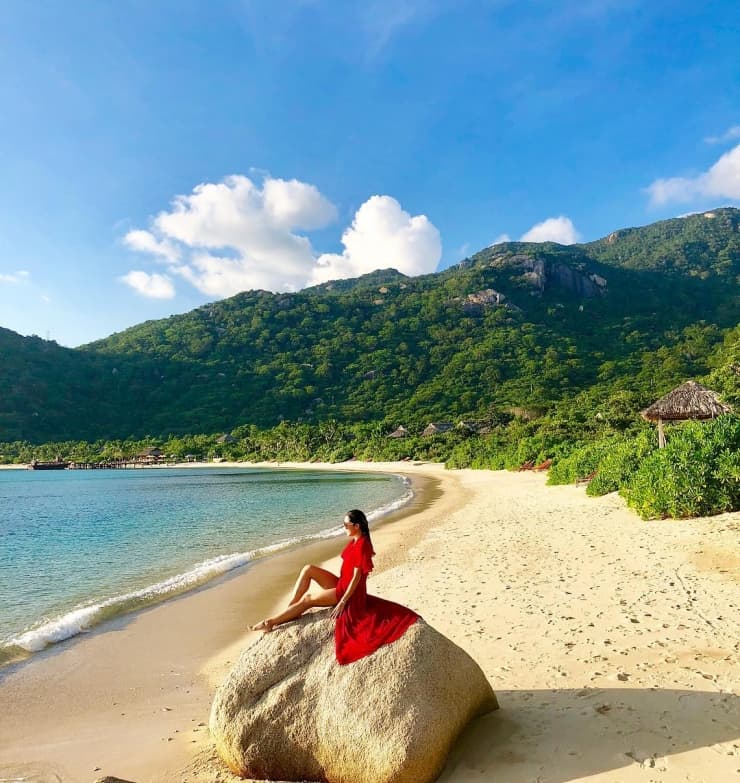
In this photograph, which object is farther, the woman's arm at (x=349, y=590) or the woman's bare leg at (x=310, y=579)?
the woman's bare leg at (x=310, y=579)

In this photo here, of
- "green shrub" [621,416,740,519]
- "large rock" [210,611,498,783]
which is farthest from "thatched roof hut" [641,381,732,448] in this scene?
"large rock" [210,611,498,783]

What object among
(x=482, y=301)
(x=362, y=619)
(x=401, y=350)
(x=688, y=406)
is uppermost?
(x=482, y=301)

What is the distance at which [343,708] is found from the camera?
4.28 metres

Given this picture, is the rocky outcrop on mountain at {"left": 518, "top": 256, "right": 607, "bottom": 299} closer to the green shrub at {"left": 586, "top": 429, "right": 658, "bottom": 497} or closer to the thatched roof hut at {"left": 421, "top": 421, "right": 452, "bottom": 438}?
the thatched roof hut at {"left": 421, "top": 421, "right": 452, "bottom": 438}

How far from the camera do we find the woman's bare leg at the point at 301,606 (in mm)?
5008

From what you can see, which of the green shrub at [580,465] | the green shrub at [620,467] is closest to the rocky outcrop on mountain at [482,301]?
the green shrub at [580,465]

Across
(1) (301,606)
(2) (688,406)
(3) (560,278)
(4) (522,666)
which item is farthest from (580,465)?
(3) (560,278)

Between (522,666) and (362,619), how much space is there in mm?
2377

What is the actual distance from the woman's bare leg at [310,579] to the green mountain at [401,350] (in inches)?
3054

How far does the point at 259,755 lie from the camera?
4.48 m

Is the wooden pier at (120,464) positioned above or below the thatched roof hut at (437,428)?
below

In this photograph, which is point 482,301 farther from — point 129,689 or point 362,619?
point 362,619

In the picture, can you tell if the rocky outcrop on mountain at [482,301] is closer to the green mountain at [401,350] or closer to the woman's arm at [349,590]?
the green mountain at [401,350]

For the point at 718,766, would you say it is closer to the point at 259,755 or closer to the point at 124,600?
the point at 259,755
